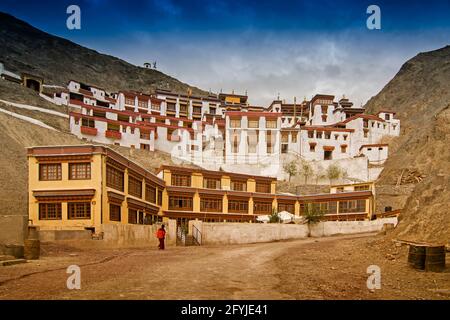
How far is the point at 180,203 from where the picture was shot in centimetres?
4916

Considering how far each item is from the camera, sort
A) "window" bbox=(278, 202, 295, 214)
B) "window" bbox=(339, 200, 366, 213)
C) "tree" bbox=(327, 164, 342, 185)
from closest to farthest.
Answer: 1. "window" bbox=(339, 200, 366, 213)
2. "window" bbox=(278, 202, 295, 214)
3. "tree" bbox=(327, 164, 342, 185)

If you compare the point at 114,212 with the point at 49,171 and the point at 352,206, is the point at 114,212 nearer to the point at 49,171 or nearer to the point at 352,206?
the point at 49,171

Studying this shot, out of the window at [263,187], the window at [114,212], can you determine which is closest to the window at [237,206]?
the window at [263,187]

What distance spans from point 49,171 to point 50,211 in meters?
3.16

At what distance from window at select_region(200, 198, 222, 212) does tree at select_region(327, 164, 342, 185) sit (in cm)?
3114

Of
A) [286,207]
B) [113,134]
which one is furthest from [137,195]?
[113,134]

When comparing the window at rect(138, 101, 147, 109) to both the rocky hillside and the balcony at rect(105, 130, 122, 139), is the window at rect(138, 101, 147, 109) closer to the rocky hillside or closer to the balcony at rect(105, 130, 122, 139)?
the balcony at rect(105, 130, 122, 139)

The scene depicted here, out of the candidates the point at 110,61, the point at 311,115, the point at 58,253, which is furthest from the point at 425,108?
the point at 110,61

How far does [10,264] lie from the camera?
15180 millimetres

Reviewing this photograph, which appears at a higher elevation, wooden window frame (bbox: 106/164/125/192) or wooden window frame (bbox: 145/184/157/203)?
wooden window frame (bbox: 106/164/125/192)

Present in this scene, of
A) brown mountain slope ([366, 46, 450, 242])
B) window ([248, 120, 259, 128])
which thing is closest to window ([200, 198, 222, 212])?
brown mountain slope ([366, 46, 450, 242])

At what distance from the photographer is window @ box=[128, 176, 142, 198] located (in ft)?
116

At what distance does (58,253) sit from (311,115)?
303ft

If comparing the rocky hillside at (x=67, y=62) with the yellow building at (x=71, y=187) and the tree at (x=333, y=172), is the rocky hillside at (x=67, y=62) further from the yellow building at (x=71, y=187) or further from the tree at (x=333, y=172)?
the yellow building at (x=71, y=187)
